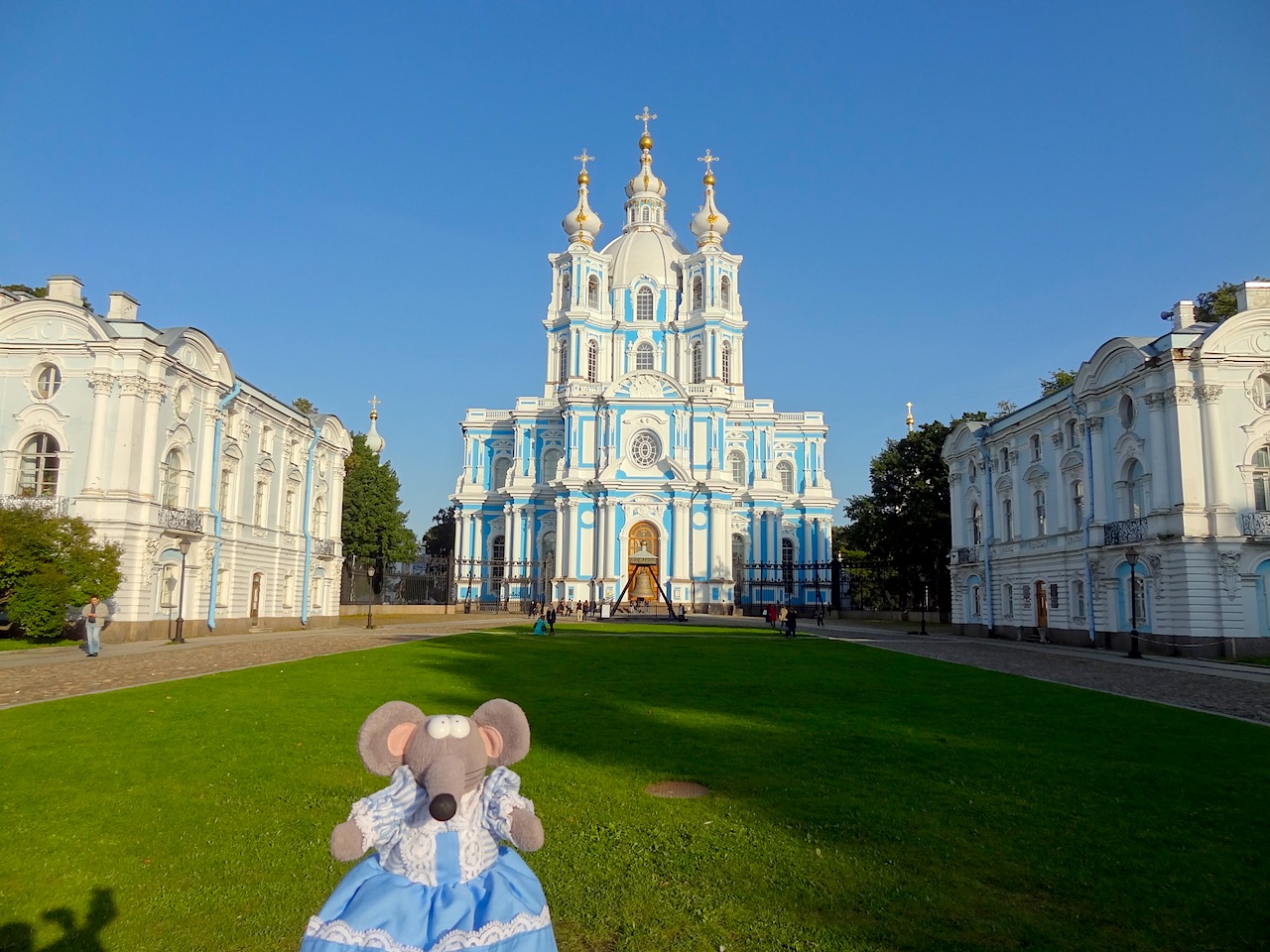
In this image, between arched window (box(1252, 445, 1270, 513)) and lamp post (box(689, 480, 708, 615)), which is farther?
lamp post (box(689, 480, 708, 615))

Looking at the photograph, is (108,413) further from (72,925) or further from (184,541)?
(72,925)

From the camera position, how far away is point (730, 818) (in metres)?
6.79

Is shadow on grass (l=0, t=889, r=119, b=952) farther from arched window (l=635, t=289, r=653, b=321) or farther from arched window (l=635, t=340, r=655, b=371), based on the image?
arched window (l=635, t=289, r=653, b=321)

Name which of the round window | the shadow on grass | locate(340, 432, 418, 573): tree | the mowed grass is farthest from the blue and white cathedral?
the shadow on grass

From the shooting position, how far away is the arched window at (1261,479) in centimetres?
2577

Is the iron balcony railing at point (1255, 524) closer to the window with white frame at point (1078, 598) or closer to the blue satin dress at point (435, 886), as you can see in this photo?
the window with white frame at point (1078, 598)

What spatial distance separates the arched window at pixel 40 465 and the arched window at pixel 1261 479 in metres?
35.5

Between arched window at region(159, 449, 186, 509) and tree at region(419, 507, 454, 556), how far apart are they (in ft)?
187

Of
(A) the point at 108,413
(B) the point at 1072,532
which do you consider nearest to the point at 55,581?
(A) the point at 108,413

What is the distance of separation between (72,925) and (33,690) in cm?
1113

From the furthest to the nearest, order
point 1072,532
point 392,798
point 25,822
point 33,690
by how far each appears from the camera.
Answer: point 1072,532, point 33,690, point 25,822, point 392,798

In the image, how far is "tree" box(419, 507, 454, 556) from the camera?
8700 cm

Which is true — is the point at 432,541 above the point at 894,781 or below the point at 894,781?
above

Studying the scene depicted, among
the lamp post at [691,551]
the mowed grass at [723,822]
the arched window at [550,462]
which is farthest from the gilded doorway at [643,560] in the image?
the mowed grass at [723,822]
